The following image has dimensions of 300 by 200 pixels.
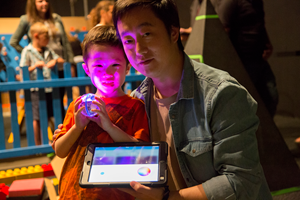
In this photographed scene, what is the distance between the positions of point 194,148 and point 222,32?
1065 millimetres

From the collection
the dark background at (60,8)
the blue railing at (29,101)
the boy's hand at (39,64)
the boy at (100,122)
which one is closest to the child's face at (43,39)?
the boy's hand at (39,64)

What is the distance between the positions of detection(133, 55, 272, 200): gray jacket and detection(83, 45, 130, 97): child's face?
0.29m

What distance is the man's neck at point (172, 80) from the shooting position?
127cm

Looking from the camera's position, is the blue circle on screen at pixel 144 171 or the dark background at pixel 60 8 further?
the dark background at pixel 60 8

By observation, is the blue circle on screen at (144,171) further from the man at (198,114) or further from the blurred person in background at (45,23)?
the blurred person in background at (45,23)

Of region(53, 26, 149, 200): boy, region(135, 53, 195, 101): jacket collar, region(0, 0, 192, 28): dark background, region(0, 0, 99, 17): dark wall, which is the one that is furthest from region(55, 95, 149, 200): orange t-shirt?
region(0, 0, 99, 17): dark wall

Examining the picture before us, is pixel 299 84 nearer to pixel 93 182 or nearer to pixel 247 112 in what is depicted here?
pixel 247 112

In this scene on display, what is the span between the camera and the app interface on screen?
0.96 meters

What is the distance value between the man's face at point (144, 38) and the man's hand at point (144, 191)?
1.57ft

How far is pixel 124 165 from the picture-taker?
1.00 m

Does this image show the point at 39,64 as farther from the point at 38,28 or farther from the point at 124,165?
the point at 124,165

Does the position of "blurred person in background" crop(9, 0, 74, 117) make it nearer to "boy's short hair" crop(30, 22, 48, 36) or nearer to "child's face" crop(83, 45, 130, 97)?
"boy's short hair" crop(30, 22, 48, 36)

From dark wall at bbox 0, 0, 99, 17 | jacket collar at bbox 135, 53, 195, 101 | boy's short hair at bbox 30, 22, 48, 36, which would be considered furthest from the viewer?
dark wall at bbox 0, 0, 99, 17

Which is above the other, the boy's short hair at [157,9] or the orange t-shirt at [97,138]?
the boy's short hair at [157,9]
